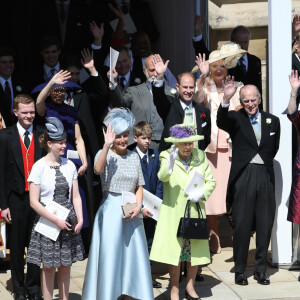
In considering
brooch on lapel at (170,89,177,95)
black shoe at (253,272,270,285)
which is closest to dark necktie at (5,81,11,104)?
brooch on lapel at (170,89,177,95)

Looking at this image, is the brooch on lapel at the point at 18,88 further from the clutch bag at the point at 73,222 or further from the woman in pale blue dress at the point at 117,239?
the clutch bag at the point at 73,222

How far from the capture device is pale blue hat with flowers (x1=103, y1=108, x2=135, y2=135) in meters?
8.88

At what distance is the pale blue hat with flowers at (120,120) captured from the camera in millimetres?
8875

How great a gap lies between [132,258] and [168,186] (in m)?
0.78

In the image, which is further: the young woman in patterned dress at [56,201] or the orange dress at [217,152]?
the orange dress at [217,152]

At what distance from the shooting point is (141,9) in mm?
12773

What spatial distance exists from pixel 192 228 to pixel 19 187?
1617 millimetres

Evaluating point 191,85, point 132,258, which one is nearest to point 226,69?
point 191,85

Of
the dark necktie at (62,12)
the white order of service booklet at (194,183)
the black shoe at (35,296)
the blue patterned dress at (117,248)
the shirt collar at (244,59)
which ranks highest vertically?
the dark necktie at (62,12)

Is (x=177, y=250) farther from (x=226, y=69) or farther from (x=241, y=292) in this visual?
(x=226, y=69)

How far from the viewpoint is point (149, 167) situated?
981 cm

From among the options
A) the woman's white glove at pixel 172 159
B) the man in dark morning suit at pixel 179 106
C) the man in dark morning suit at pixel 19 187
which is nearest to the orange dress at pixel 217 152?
the man in dark morning suit at pixel 179 106

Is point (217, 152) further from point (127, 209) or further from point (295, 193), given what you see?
point (127, 209)

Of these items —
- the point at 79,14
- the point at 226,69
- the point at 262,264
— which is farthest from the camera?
the point at 79,14
